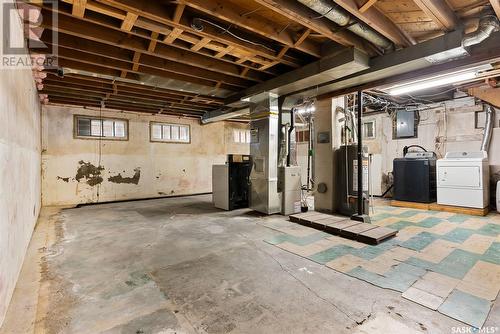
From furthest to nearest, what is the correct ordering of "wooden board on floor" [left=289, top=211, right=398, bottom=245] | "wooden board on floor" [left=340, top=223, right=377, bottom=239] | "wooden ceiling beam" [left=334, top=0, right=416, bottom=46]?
"wooden board on floor" [left=340, top=223, right=377, bottom=239], "wooden board on floor" [left=289, top=211, right=398, bottom=245], "wooden ceiling beam" [left=334, top=0, right=416, bottom=46]

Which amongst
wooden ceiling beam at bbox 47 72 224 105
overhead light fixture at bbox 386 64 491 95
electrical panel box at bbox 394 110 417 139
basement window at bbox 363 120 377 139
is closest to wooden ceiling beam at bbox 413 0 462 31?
overhead light fixture at bbox 386 64 491 95

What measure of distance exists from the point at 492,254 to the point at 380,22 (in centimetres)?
300

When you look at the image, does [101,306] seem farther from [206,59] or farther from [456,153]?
[456,153]

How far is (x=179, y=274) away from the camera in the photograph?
93.9 inches

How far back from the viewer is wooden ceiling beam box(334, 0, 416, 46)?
2.37 m

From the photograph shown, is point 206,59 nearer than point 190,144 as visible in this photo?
Yes

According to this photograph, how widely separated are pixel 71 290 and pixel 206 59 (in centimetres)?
343

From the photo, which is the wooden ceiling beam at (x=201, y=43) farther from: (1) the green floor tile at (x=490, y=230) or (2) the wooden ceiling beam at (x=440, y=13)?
(1) the green floor tile at (x=490, y=230)

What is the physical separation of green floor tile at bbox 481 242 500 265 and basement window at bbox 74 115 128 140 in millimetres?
7962

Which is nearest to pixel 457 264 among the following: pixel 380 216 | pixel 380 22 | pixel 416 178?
pixel 380 216

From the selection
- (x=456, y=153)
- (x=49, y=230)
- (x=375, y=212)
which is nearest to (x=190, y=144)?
(x=49, y=230)

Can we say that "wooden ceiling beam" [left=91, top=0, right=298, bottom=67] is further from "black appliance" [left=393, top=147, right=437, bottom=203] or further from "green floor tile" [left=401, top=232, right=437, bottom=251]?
"black appliance" [left=393, top=147, right=437, bottom=203]

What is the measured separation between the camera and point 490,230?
12.4 ft

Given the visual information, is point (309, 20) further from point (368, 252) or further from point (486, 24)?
point (368, 252)
